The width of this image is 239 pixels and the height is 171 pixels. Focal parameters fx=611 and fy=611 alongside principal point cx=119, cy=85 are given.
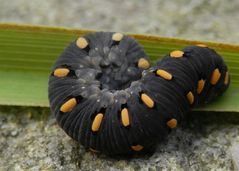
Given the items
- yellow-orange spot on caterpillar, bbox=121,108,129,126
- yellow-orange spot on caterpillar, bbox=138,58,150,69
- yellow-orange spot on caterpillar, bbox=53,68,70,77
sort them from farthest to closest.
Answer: yellow-orange spot on caterpillar, bbox=138,58,150,69 < yellow-orange spot on caterpillar, bbox=53,68,70,77 < yellow-orange spot on caterpillar, bbox=121,108,129,126

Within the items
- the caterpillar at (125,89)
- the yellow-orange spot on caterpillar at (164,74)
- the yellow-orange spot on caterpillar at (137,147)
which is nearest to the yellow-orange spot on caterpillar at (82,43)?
the caterpillar at (125,89)

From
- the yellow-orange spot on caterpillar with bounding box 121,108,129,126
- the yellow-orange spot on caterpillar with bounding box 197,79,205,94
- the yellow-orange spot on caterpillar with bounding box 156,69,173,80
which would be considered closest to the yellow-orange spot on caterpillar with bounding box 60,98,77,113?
the yellow-orange spot on caterpillar with bounding box 121,108,129,126

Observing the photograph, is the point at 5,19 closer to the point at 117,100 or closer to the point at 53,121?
the point at 53,121

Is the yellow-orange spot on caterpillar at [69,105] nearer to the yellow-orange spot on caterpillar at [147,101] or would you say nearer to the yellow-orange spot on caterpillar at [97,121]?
the yellow-orange spot on caterpillar at [97,121]

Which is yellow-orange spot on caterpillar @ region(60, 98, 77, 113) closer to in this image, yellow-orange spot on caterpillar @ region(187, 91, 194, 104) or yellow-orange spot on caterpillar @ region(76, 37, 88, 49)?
yellow-orange spot on caterpillar @ region(76, 37, 88, 49)

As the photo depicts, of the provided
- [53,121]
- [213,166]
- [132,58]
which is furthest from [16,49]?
[213,166]

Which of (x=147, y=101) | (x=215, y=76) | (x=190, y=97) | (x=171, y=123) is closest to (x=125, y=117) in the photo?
(x=147, y=101)
